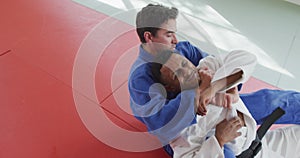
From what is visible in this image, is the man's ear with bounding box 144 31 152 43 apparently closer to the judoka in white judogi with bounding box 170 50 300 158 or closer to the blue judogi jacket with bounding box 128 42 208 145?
the blue judogi jacket with bounding box 128 42 208 145

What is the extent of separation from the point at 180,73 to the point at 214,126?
0.78ft

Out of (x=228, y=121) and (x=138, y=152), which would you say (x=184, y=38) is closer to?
(x=228, y=121)

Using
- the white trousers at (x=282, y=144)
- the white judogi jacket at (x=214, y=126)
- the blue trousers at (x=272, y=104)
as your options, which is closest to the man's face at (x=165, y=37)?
the white judogi jacket at (x=214, y=126)

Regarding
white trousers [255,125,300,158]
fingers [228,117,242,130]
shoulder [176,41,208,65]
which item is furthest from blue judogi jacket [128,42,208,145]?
white trousers [255,125,300,158]

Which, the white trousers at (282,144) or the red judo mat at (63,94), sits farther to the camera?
the red judo mat at (63,94)

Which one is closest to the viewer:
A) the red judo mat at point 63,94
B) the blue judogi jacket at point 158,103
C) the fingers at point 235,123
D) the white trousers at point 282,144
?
the blue judogi jacket at point 158,103

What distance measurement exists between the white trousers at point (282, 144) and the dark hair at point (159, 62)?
459 millimetres

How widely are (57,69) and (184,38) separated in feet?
2.53

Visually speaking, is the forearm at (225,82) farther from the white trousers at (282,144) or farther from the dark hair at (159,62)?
the white trousers at (282,144)

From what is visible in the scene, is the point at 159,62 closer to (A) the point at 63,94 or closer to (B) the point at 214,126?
(B) the point at 214,126

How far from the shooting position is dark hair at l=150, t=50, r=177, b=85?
3.34 ft

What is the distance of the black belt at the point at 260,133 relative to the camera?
112 cm

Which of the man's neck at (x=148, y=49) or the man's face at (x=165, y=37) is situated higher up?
the man's face at (x=165, y=37)

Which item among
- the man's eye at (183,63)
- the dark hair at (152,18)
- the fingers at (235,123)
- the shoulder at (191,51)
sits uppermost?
the dark hair at (152,18)
